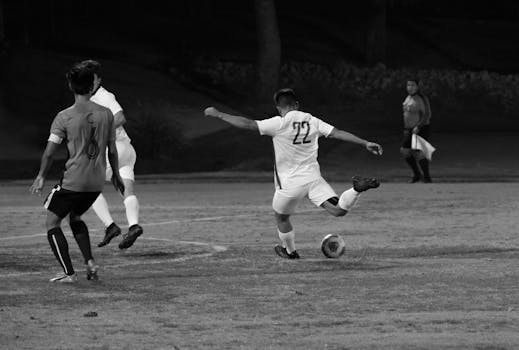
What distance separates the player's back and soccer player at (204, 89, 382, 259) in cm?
229

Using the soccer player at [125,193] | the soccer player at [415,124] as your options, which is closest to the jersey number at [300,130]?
the soccer player at [125,193]

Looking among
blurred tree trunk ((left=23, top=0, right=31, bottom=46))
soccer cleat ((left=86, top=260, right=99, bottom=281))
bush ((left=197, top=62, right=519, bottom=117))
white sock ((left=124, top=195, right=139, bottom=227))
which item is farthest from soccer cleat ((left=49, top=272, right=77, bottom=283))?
blurred tree trunk ((left=23, top=0, right=31, bottom=46))

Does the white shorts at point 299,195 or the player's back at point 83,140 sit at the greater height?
the player's back at point 83,140

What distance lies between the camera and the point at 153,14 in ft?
185

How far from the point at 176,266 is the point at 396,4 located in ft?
150

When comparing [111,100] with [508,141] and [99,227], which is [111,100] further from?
[508,141]

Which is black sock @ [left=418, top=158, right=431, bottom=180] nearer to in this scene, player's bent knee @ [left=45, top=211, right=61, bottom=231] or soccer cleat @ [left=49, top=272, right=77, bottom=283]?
soccer cleat @ [left=49, top=272, right=77, bottom=283]

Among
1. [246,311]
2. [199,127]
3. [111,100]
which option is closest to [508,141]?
[199,127]

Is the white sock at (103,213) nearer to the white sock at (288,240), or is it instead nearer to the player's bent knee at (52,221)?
the white sock at (288,240)

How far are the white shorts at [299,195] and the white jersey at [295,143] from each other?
51mm

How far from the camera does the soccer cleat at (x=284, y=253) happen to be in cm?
1510

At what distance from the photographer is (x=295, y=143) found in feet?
49.1

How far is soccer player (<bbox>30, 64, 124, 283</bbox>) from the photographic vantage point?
12883 mm

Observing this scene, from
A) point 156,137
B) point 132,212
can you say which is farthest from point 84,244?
point 156,137
